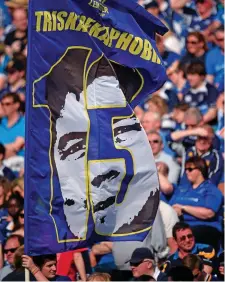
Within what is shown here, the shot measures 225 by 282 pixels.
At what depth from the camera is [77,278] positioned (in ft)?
29.0

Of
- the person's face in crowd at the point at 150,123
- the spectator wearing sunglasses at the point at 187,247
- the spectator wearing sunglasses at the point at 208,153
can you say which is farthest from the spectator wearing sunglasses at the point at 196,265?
the person's face in crowd at the point at 150,123

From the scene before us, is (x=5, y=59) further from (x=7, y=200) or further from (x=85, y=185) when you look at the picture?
(x=85, y=185)

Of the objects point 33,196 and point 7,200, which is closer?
point 33,196

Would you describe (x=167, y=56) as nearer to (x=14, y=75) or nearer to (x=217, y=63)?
(x=217, y=63)

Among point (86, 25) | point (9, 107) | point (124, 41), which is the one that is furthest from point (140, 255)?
point (9, 107)

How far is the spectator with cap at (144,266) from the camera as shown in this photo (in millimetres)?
8047

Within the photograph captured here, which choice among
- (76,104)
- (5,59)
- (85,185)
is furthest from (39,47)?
(5,59)

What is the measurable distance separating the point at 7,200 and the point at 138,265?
2.17 metres

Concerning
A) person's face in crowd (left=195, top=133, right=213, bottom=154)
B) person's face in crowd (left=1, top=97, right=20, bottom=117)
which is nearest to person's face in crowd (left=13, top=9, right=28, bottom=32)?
person's face in crowd (left=1, top=97, right=20, bottom=117)

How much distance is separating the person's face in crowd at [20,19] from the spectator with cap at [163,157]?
2487mm

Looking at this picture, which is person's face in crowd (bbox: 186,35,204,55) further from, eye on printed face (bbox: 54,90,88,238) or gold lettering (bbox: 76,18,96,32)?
eye on printed face (bbox: 54,90,88,238)

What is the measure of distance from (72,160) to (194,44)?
16.1ft

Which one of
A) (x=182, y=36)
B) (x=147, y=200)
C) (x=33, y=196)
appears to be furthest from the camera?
(x=182, y=36)

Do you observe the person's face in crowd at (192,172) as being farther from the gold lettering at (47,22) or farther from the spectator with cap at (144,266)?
the gold lettering at (47,22)
